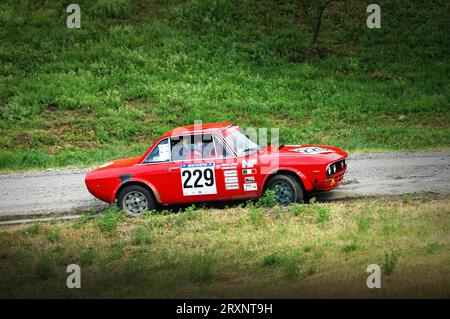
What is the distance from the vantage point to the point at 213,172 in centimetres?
1191

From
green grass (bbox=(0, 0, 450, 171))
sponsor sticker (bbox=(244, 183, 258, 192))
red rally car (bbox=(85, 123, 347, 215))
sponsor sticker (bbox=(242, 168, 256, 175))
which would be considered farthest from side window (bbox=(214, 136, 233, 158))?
green grass (bbox=(0, 0, 450, 171))

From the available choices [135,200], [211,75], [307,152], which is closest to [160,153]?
[135,200]

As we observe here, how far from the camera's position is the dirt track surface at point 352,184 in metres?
13.0

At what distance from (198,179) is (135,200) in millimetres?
1449

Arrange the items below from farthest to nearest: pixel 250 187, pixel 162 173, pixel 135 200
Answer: pixel 135 200 < pixel 162 173 < pixel 250 187

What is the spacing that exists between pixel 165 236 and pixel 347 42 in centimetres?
2103

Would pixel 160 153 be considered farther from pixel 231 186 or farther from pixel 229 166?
pixel 231 186

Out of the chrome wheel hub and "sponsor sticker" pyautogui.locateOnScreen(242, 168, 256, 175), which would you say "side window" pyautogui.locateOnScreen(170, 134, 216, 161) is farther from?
A: the chrome wheel hub

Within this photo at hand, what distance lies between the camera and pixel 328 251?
9.59m

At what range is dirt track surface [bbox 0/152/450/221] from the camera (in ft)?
42.7

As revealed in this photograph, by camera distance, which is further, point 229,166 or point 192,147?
point 192,147

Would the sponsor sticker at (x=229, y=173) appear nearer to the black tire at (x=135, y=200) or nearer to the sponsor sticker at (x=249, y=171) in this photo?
the sponsor sticker at (x=249, y=171)

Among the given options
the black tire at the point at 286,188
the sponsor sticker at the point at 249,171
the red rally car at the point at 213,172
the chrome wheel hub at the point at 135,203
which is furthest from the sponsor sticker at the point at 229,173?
the chrome wheel hub at the point at 135,203
